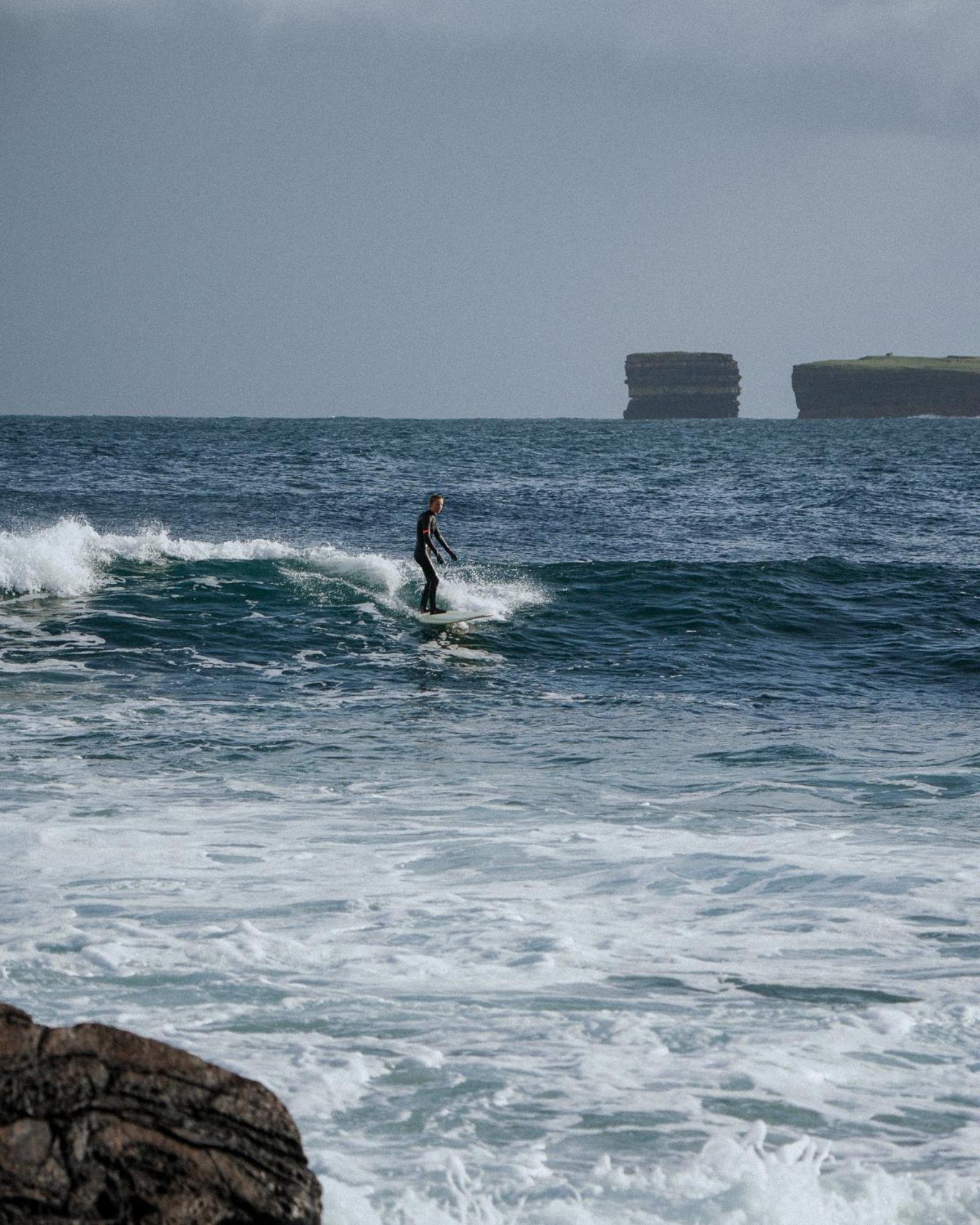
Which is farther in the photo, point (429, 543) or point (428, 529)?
point (429, 543)

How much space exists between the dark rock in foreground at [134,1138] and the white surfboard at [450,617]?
51.7 feet

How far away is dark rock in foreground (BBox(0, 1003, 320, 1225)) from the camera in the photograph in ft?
9.90

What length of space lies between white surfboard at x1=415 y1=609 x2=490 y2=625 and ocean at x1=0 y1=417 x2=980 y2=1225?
434 mm

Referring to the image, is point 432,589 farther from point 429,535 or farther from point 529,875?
point 529,875

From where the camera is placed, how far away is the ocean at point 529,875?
441cm

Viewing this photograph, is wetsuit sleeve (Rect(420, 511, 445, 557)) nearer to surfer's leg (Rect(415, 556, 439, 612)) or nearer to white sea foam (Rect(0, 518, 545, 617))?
surfer's leg (Rect(415, 556, 439, 612))

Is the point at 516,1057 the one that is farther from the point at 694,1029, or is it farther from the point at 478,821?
the point at 478,821

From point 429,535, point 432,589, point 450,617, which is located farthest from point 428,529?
point 450,617

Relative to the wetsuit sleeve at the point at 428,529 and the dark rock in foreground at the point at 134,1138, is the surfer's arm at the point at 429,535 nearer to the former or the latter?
the wetsuit sleeve at the point at 428,529

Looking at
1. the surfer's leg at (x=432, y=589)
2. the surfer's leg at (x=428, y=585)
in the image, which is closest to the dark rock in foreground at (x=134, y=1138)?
the surfer's leg at (x=428, y=585)

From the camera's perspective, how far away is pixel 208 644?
17.0 metres

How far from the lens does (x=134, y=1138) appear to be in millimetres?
3131

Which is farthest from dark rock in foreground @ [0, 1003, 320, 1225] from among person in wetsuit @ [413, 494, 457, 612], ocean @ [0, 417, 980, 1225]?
person in wetsuit @ [413, 494, 457, 612]

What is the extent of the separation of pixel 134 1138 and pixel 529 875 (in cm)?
452
